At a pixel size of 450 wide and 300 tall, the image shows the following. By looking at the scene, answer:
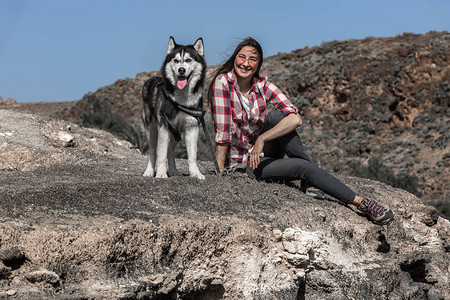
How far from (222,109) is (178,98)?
0.55 meters

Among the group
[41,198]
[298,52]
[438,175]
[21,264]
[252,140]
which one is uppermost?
[298,52]

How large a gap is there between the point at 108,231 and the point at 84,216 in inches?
16.3

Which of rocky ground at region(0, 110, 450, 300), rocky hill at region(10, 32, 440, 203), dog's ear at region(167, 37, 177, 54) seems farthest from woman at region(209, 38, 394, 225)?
rocky hill at region(10, 32, 440, 203)

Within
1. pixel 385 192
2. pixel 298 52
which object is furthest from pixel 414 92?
pixel 385 192

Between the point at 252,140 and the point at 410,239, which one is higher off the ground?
the point at 252,140

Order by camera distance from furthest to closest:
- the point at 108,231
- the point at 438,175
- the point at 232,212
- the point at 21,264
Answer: the point at 438,175 → the point at 232,212 → the point at 108,231 → the point at 21,264

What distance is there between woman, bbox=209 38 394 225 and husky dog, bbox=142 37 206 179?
0.84 ft

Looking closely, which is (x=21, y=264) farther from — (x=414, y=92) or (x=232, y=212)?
(x=414, y=92)

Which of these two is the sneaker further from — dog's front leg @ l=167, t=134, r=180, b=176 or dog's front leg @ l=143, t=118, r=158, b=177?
dog's front leg @ l=143, t=118, r=158, b=177

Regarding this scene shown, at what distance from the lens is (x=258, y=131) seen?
7.13 meters

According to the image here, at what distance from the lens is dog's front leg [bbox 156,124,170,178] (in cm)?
705

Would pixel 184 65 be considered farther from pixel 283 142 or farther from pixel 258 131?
pixel 283 142

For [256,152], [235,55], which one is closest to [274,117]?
[256,152]

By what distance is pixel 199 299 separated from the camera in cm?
541
